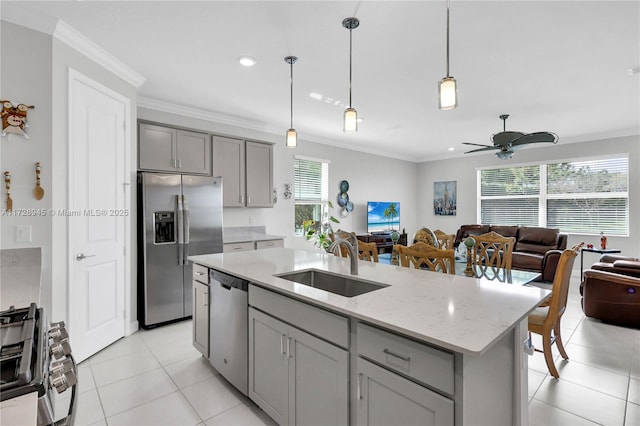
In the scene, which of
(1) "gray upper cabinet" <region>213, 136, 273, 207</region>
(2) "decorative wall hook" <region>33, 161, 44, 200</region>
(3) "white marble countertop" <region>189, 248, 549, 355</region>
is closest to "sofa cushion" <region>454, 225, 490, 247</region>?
(1) "gray upper cabinet" <region>213, 136, 273, 207</region>

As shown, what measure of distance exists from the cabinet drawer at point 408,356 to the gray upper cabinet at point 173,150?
3.41m

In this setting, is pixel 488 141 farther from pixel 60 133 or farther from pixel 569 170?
pixel 60 133

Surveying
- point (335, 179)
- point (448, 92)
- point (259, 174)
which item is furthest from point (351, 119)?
point (335, 179)

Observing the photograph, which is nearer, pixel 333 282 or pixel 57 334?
pixel 57 334

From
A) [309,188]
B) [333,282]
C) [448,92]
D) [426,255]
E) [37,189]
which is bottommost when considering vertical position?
[333,282]

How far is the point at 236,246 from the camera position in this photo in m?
4.29

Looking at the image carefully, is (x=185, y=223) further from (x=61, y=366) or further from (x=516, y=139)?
(x=516, y=139)

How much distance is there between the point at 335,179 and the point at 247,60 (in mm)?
3724

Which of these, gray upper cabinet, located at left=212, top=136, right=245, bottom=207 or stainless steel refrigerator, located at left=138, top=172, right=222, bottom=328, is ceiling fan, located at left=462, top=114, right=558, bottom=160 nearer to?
gray upper cabinet, located at left=212, top=136, right=245, bottom=207

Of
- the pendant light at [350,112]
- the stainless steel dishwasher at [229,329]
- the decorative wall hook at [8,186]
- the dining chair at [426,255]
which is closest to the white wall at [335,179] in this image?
the decorative wall hook at [8,186]

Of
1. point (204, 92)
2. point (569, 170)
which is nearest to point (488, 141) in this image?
point (569, 170)

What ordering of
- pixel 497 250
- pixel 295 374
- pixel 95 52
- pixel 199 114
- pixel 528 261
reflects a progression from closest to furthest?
pixel 295 374 → pixel 95 52 → pixel 497 250 → pixel 199 114 → pixel 528 261

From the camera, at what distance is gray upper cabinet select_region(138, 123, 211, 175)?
3703 mm

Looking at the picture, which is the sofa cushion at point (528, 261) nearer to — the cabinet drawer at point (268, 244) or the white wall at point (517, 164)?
the white wall at point (517, 164)
